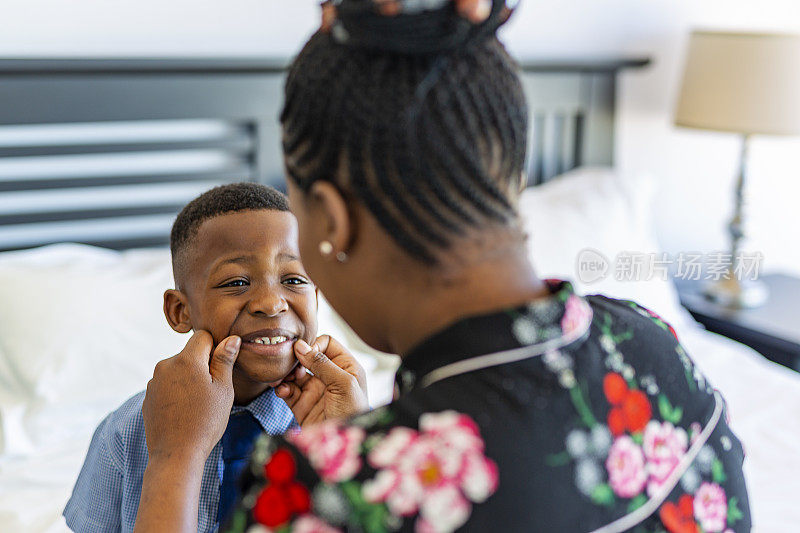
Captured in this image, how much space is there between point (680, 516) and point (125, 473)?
609 mm

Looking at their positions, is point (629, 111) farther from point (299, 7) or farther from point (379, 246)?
point (379, 246)

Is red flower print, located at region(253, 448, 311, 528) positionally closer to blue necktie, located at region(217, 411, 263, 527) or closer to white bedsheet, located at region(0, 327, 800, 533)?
blue necktie, located at region(217, 411, 263, 527)

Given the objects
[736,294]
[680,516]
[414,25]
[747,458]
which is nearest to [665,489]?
[680,516]

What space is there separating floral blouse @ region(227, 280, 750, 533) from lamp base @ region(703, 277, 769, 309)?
6.43 ft

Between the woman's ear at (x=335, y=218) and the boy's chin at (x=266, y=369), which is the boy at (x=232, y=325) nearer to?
the boy's chin at (x=266, y=369)

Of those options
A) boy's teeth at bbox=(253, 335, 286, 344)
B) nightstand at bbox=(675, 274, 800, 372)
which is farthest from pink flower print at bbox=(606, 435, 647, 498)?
nightstand at bbox=(675, 274, 800, 372)

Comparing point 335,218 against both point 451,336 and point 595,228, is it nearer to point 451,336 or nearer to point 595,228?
point 451,336

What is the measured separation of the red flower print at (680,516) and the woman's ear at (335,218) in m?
0.33

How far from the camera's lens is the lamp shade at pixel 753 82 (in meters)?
2.27

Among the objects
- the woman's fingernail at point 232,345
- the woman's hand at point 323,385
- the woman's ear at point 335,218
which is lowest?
the woman's hand at point 323,385

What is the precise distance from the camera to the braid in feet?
2.00

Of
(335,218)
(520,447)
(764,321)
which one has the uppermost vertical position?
(335,218)

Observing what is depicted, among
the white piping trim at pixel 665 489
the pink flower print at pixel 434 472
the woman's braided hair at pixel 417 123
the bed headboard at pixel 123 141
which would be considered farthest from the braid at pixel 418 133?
the bed headboard at pixel 123 141

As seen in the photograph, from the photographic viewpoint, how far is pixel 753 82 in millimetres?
2285
